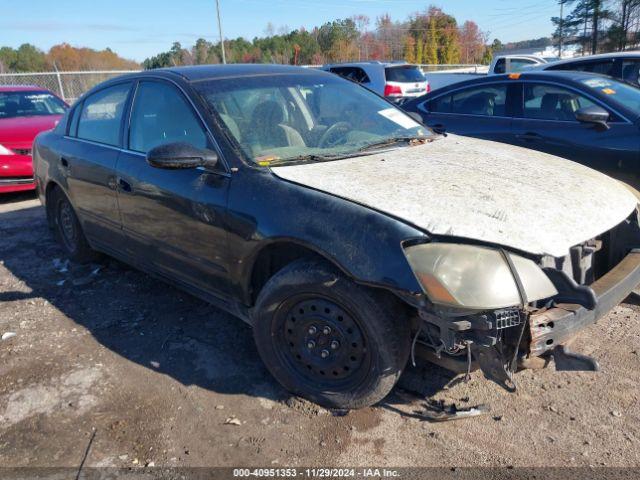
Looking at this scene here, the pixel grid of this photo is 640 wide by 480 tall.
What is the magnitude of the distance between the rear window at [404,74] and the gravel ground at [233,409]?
423 inches

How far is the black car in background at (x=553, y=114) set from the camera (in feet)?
16.8

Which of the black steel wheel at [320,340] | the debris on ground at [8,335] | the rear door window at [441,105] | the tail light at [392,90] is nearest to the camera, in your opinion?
the black steel wheel at [320,340]

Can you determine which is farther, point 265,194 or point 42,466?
point 265,194

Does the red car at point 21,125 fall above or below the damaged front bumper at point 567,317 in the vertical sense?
above

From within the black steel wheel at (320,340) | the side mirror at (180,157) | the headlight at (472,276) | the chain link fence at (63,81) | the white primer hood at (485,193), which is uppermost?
the chain link fence at (63,81)

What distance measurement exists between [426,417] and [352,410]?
1.18ft

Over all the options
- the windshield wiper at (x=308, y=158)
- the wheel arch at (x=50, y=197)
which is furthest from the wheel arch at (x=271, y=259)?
the wheel arch at (x=50, y=197)

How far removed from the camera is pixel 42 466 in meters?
2.55

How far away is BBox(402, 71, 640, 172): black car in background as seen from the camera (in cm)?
511

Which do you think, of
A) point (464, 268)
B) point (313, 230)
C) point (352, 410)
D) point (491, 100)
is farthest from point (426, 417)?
point (491, 100)

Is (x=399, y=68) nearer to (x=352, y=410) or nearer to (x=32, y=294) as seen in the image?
(x=32, y=294)

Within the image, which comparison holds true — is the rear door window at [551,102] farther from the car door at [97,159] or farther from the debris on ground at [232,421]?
the debris on ground at [232,421]

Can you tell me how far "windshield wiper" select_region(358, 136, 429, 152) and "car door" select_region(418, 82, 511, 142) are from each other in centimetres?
236

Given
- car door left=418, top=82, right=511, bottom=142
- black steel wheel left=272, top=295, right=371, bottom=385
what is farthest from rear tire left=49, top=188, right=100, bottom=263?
car door left=418, top=82, right=511, bottom=142
